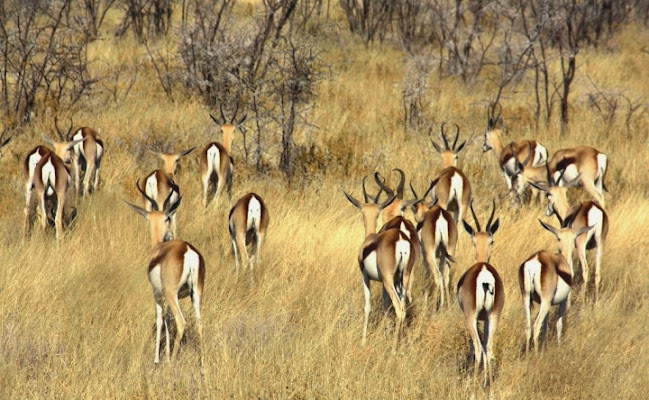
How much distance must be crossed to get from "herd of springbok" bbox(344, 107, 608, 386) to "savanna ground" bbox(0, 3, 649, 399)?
0.83ft

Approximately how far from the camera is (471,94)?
50.4ft

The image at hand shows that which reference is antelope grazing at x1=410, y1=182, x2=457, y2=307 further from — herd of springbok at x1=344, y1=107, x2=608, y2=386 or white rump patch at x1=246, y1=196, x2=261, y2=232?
white rump patch at x1=246, y1=196, x2=261, y2=232

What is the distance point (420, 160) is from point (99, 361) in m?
6.84

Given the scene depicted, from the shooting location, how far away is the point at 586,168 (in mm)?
9891

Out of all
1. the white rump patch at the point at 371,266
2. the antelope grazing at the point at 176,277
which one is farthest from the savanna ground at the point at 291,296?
the white rump patch at the point at 371,266

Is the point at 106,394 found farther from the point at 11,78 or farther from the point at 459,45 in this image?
the point at 459,45

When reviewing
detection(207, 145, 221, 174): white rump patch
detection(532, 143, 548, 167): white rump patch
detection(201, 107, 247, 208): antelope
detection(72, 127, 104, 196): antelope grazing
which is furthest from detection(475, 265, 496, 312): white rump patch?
detection(72, 127, 104, 196): antelope grazing

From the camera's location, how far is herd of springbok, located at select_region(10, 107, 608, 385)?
19.1ft

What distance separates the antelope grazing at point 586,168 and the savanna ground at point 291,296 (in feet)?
1.16

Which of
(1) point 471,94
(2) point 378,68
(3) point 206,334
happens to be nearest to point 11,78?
(2) point 378,68

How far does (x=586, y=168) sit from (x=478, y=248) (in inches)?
165

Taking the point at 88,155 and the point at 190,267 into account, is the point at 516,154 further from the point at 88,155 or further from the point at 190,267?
the point at 190,267

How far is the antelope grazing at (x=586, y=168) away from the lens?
982 centimetres

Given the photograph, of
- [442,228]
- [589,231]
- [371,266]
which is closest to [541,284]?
[371,266]
